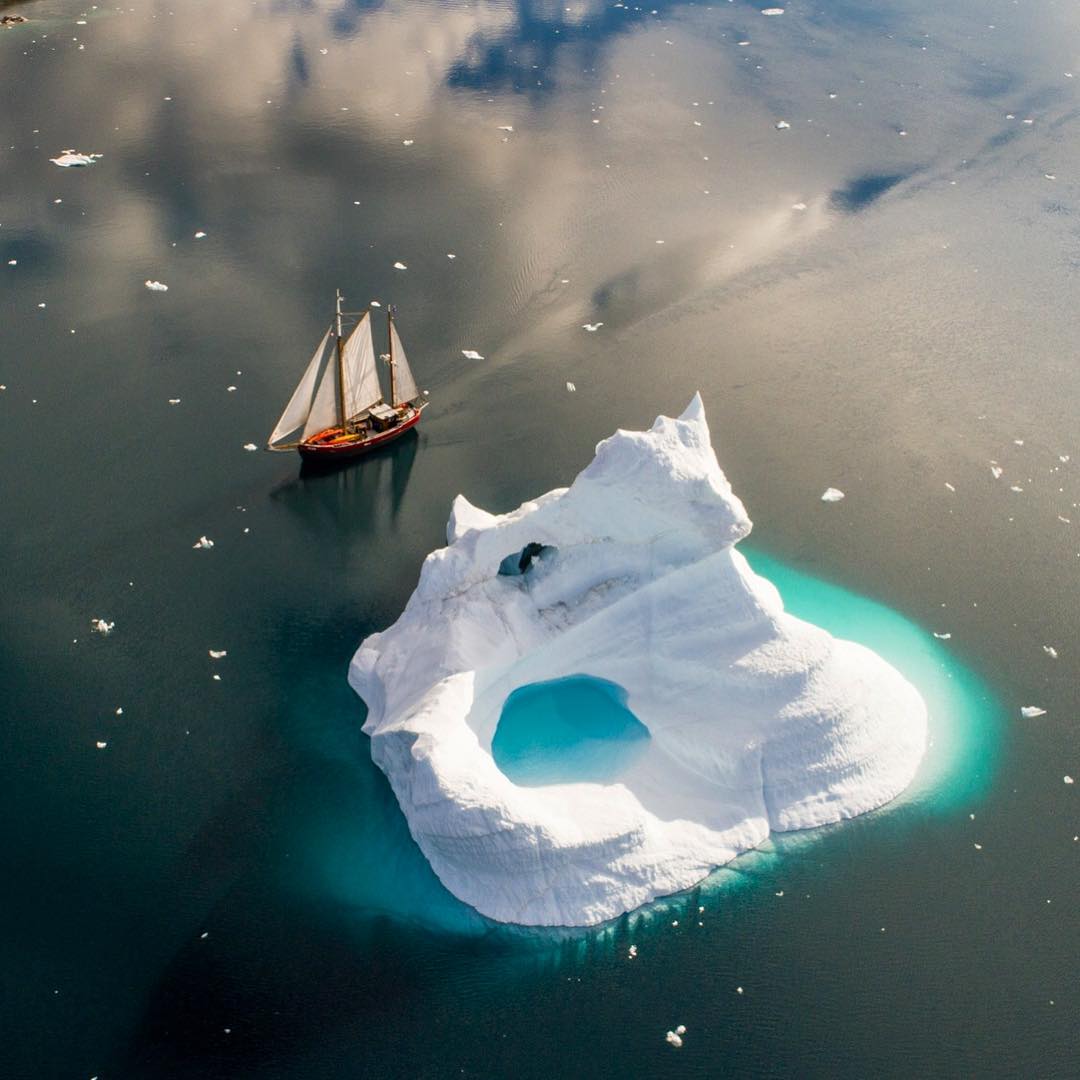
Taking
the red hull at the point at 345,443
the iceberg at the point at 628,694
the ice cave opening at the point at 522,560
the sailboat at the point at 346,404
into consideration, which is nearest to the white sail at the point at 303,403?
the sailboat at the point at 346,404

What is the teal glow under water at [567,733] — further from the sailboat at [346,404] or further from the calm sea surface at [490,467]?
the sailboat at [346,404]

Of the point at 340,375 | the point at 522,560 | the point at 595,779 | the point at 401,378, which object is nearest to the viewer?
the point at 595,779

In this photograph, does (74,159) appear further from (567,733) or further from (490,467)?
(567,733)

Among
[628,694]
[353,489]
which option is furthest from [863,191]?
[628,694]

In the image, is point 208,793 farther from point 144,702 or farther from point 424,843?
point 424,843

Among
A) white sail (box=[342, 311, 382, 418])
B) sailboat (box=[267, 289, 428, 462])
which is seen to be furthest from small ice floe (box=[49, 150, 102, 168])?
white sail (box=[342, 311, 382, 418])

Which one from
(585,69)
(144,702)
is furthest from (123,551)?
(585,69)
